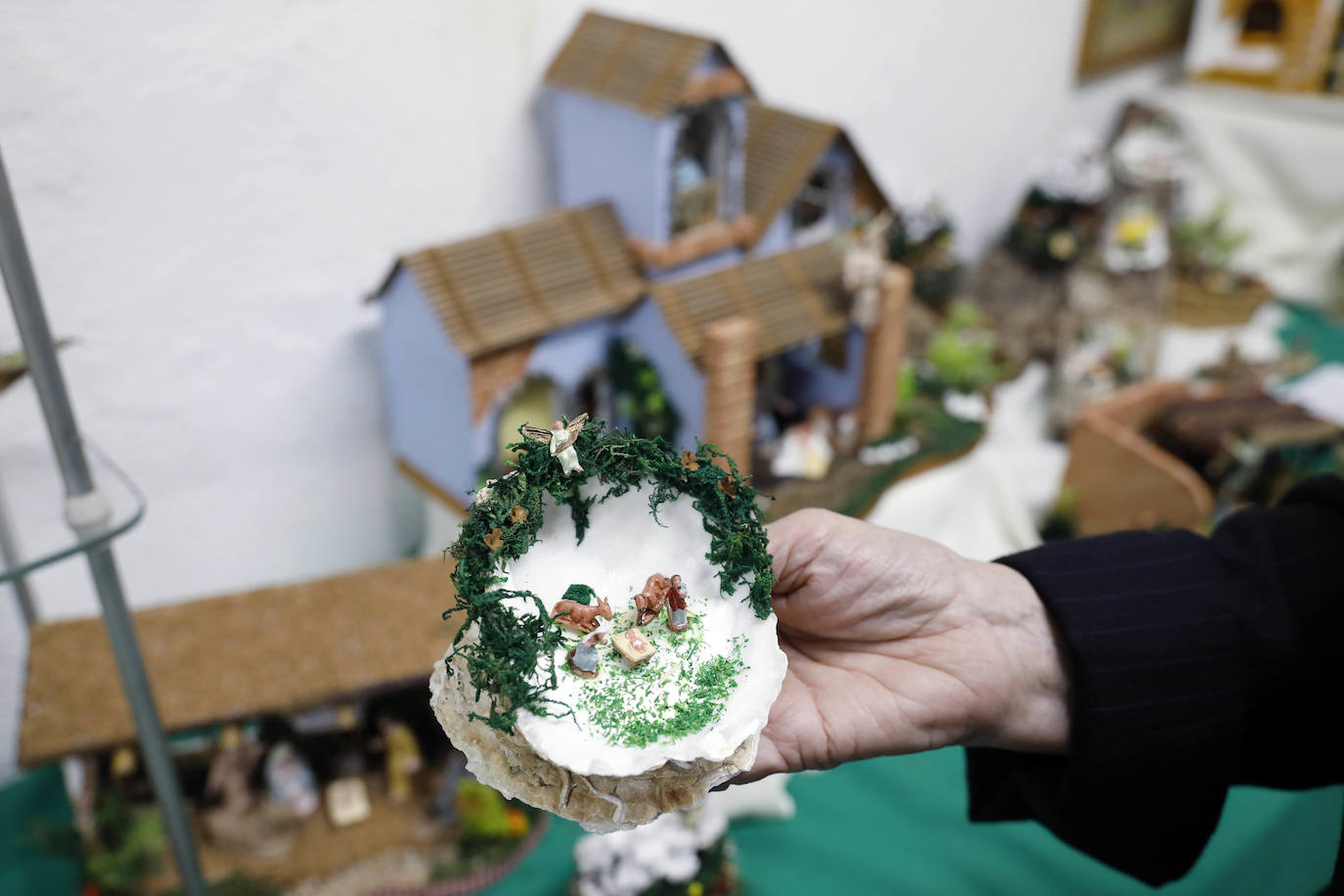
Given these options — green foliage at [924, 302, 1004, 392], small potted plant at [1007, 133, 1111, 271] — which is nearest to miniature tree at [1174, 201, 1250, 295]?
small potted plant at [1007, 133, 1111, 271]

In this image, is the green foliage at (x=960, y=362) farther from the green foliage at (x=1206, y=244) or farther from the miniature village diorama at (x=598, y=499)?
the green foliage at (x=1206, y=244)

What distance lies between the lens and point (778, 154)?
2715 mm

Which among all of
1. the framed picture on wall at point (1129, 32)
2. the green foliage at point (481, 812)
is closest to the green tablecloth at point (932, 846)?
the green foliage at point (481, 812)

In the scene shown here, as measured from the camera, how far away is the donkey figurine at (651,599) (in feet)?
4.19

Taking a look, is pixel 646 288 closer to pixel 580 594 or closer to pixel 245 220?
pixel 245 220

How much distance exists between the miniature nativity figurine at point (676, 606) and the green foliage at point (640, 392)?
1.23 m

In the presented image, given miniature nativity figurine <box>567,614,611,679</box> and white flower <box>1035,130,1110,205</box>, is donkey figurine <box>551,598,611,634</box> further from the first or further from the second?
white flower <box>1035,130,1110,205</box>

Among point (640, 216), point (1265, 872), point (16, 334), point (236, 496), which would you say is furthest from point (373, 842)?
point (1265, 872)

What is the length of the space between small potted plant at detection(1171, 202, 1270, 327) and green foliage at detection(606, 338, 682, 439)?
2.77 metres

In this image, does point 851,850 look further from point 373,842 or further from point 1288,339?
point 1288,339

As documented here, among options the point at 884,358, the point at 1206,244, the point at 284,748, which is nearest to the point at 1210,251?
the point at 1206,244

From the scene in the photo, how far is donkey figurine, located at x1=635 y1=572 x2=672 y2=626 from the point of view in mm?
1276

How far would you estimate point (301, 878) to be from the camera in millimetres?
2240

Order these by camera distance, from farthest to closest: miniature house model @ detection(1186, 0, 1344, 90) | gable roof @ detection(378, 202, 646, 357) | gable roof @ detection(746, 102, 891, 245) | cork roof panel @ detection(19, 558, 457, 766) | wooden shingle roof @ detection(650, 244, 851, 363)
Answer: miniature house model @ detection(1186, 0, 1344, 90) < gable roof @ detection(746, 102, 891, 245) < wooden shingle roof @ detection(650, 244, 851, 363) < gable roof @ detection(378, 202, 646, 357) < cork roof panel @ detection(19, 558, 457, 766)
